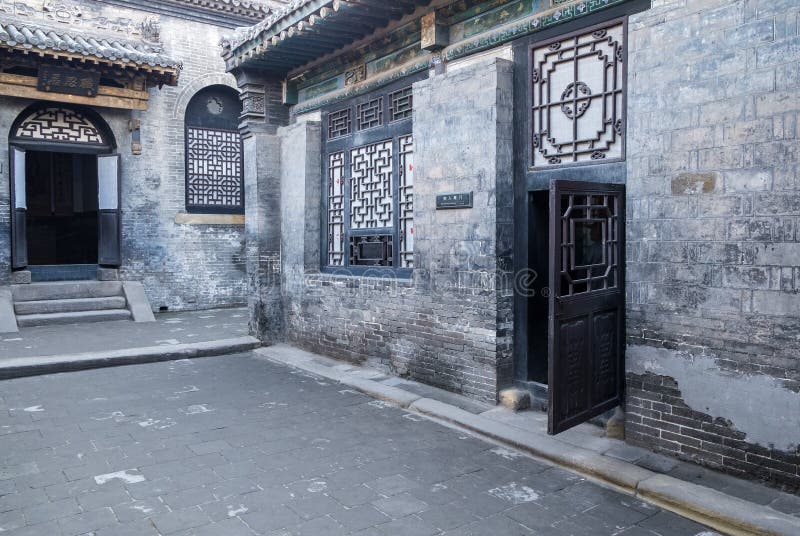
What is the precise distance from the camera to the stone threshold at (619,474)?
3535 mm

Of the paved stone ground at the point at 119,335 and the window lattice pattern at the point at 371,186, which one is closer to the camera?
the window lattice pattern at the point at 371,186

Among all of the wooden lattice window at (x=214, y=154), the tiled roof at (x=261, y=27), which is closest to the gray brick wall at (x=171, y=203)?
the wooden lattice window at (x=214, y=154)

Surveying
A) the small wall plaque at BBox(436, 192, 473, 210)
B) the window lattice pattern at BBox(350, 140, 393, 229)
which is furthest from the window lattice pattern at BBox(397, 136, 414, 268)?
the small wall plaque at BBox(436, 192, 473, 210)

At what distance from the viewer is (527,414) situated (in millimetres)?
5688

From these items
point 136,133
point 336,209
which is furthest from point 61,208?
point 336,209

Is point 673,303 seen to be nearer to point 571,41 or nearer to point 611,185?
point 611,185

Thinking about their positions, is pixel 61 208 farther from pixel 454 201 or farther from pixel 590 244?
pixel 590 244

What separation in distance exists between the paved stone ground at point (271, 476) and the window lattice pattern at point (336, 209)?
8.39ft

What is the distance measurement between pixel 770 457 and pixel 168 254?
39.0 feet

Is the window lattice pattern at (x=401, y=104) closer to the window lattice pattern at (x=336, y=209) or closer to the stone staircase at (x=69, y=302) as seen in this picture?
the window lattice pattern at (x=336, y=209)

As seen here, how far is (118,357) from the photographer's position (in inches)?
318

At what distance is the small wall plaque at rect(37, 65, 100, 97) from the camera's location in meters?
11.1

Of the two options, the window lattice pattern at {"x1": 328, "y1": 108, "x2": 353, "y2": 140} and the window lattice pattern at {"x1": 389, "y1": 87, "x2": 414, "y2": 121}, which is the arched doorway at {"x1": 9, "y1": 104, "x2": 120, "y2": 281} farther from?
the window lattice pattern at {"x1": 389, "y1": 87, "x2": 414, "y2": 121}

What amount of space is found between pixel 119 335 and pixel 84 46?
16.9 ft
